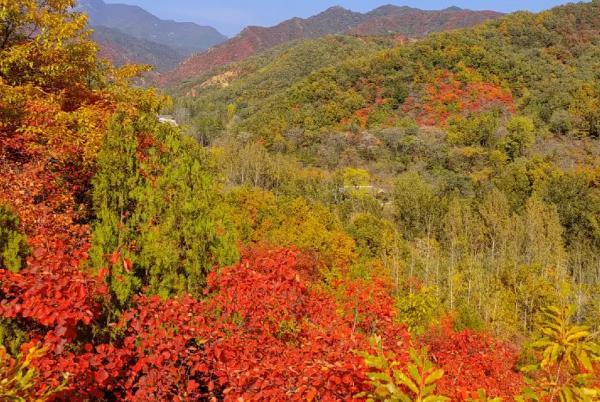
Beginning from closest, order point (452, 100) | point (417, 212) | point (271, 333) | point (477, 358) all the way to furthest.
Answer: point (271, 333) → point (477, 358) → point (417, 212) → point (452, 100)

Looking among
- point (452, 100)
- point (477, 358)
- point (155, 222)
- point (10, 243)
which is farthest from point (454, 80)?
point (10, 243)

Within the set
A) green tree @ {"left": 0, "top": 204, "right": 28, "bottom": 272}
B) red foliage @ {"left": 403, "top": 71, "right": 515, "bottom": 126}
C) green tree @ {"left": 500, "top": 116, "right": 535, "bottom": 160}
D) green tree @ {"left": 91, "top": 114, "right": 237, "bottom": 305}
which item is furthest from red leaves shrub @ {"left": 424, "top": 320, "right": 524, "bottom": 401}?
red foliage @ {"left": 403, "top": 71, "right": 515, "bottom": 126}

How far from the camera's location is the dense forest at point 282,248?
472 cm

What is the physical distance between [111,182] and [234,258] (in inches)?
104

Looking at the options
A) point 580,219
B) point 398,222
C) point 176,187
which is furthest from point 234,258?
point 580,219

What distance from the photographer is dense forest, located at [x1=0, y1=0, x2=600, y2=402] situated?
472 centimetres

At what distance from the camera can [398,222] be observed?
4225 centimetres

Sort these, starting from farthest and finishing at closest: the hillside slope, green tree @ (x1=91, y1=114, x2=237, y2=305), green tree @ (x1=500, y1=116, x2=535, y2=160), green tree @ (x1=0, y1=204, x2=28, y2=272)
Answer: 1. the hillside slope
2. green tree @ (x1=500, y1=116, x2=535, y2=160)
3. green tree @ (x1=91, y1=114, x2=237, y2=305)
4. green tree @ (x1=0, y1=204, x2=28, y2=272)

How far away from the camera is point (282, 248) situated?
26.1 ft

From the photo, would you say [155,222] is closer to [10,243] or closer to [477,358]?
[10,243]

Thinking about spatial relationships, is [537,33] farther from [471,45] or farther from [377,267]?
[377,267]

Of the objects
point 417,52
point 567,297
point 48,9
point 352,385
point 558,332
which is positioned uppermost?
point 417,52

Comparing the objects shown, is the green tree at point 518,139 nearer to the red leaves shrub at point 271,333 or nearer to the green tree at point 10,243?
the red leaves shrub at point 271,333

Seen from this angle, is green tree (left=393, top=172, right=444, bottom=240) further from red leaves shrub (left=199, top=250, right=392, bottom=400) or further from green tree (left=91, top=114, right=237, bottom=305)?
red leaves shrub (left=199, top=250, right=392, bottom=400)
